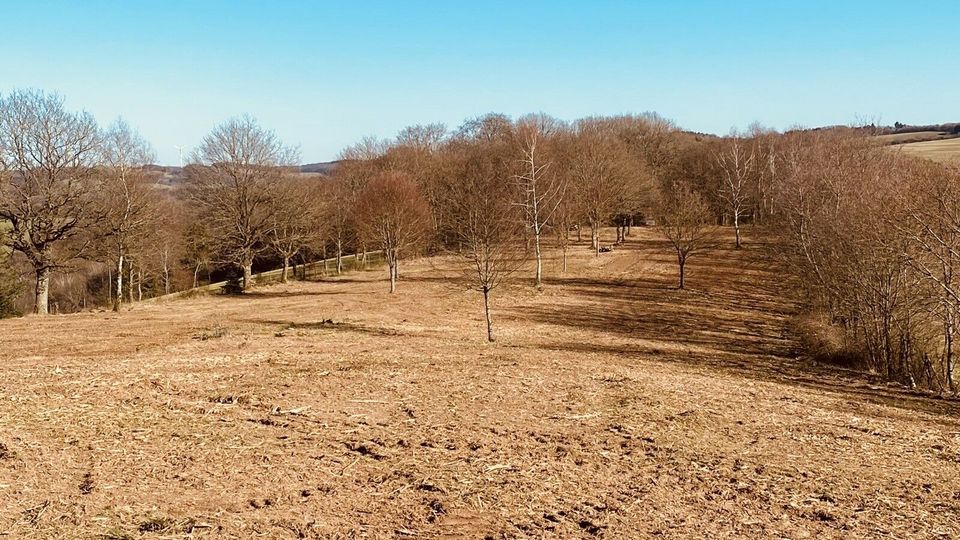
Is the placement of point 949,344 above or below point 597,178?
below

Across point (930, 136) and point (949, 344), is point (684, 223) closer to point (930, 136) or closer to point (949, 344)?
point (949, 344)

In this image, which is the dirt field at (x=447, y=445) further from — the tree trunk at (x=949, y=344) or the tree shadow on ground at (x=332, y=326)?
the tree shadow on ground at (x=332, y=326)

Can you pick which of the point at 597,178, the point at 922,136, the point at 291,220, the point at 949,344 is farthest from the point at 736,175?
the point at 922,136

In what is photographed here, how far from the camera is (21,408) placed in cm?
859

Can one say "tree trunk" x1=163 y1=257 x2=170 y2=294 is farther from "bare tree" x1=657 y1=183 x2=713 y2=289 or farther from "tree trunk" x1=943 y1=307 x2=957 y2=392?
"tree trunk" x1=943 y1=307 x2=957 y2=392

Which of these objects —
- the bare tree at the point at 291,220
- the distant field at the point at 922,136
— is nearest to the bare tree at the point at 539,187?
the bare tree at the point at 291,220

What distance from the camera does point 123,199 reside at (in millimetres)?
30609

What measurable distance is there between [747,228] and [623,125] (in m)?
25.3

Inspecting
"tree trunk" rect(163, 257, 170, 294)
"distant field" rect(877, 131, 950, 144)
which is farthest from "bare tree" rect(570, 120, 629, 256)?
"distant field" rect(877, 131, 950, 144)

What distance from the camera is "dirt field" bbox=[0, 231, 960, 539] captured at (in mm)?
5801

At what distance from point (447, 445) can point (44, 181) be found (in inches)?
1096

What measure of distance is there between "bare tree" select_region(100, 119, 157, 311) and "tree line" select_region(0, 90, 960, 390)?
0.11 meters

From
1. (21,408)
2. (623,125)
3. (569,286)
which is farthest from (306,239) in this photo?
(623,125)

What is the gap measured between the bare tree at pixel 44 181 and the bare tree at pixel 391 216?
1512 centimetres
